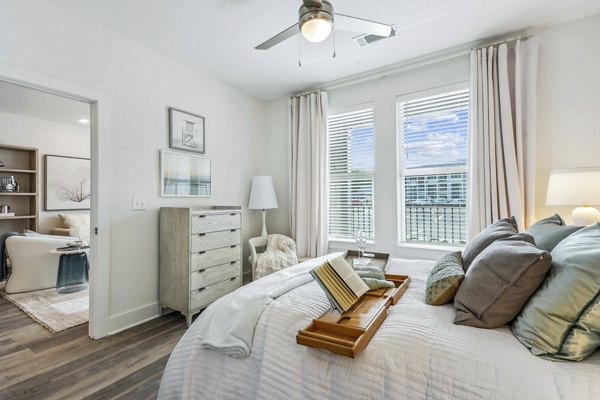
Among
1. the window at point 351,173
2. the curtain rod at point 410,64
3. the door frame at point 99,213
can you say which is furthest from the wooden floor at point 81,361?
the curtain rod at point 410,64

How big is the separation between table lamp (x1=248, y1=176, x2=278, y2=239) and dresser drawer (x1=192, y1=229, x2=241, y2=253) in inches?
25.8

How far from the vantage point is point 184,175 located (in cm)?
307

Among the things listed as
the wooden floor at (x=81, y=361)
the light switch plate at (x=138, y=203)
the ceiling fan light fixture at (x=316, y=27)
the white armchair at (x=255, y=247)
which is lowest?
the wooden floor at (x=81, y=361)

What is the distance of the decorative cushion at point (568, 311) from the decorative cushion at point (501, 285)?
0.14 ft

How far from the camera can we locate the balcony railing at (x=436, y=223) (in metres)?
2.97

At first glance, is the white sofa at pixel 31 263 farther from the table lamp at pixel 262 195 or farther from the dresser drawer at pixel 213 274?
the table lamp at pixel 262 195

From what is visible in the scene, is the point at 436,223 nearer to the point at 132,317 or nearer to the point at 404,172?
the point at 404,172

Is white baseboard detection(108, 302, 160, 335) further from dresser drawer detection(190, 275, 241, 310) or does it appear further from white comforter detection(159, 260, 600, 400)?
white comforter detection(159, 260, 600, 400)

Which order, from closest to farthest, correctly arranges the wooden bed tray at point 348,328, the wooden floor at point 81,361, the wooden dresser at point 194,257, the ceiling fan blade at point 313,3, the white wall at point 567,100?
the wooden bed tray at point 348,328
the ceiling fan blade at point 313,3
the wooden floor at point 81,361
the white wall at point 567,100
the wooden dresser at point 194,257

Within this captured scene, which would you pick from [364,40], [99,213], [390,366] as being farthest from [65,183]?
[390,366]

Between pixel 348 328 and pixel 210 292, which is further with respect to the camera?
pixel 210 292

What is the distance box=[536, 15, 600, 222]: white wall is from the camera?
7.64 ft

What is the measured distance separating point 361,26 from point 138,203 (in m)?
2.40

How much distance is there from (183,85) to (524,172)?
345 centimetres
